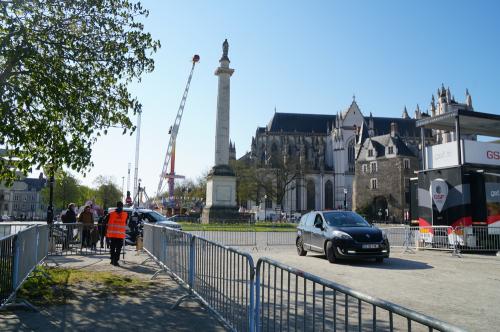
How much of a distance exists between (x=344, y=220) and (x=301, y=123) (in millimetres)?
85540

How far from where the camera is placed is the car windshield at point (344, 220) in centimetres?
1472

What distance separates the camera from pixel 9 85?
936cm

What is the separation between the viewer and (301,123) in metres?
99.4

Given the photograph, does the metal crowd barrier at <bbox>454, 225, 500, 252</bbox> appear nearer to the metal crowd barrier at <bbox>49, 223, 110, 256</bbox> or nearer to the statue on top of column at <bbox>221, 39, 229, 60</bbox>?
the metal crowd barrier at <bbox>49, 223, 110, 256</bbox>

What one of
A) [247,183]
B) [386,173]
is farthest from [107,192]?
[386,173]

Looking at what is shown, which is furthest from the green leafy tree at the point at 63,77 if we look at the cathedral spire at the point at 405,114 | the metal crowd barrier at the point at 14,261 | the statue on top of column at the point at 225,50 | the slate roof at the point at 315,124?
the cathedral spire at the point at 405,114

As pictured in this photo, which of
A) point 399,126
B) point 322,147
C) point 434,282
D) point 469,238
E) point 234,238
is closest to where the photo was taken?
point 434,282

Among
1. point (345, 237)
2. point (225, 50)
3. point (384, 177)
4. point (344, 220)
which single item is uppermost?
point (225, 50)

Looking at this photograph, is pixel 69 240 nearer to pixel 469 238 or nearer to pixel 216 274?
pixel 216 274

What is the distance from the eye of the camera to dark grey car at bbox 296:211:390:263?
13484 mm

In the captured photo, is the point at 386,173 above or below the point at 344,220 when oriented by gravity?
above

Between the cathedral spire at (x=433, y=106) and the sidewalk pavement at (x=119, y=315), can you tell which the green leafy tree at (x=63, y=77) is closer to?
the sidewalk pavement at (x=119, y=315)

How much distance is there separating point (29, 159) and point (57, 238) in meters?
6.48

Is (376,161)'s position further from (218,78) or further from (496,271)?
(496,271)
